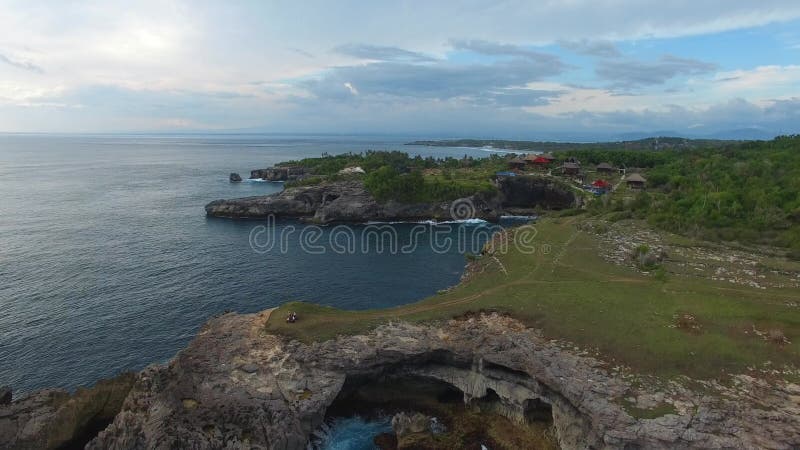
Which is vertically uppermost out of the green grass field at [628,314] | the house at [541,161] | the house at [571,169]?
the house at [541,161]

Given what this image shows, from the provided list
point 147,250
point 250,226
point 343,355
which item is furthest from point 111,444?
point 250,226

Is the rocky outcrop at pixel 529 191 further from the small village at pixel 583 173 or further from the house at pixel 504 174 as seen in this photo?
the small village at pixel 583 173

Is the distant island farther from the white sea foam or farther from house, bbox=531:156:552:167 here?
house, bbox=531:156:552:167

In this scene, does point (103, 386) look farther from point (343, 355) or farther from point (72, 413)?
point (343, 355)

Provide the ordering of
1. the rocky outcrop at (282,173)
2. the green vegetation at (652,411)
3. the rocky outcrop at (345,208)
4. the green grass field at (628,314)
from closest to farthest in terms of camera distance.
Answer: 1. the green vegetation at (652,411)
2. the green grass field at (628,314)
3. the rocky outcrop at (345,208)
4. the rocky outcrop at (282,173)

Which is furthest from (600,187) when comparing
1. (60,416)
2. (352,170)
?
(60,416)

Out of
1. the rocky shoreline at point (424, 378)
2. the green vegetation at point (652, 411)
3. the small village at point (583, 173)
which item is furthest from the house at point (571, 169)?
the green vegetation at point (652, 411)
